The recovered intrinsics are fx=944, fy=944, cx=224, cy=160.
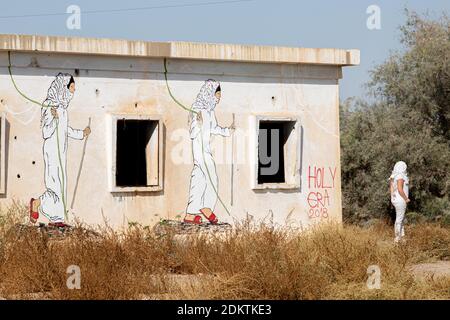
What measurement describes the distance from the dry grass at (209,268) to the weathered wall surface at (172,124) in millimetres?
1875

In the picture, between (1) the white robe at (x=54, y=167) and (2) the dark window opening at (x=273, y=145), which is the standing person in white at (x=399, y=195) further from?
(1) the white robe at (x=54, y=167)

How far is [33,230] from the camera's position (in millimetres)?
12594

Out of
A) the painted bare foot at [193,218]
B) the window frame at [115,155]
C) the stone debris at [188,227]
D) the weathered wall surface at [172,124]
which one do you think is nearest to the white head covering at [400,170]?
the weathered wall surface at [172,124]

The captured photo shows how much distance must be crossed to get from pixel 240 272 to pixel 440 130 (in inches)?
459

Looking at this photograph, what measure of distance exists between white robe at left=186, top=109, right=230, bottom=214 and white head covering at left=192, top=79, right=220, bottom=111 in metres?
0.09

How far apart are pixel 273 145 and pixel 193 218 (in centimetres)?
217

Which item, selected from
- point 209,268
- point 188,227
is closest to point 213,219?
point 188,227

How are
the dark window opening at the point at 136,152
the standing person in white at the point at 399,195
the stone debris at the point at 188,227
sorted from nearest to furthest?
the stone debris at the point at 188,227, the dark window opening at the point at 136,152, the standing person in white at the point at 399,195

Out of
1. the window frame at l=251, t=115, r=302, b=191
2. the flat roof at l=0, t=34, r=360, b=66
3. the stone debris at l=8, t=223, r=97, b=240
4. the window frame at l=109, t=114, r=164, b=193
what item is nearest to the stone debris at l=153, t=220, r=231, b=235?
the window frame at l=109, t=114, r=164, b=193

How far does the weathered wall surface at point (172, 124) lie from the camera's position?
14.3 m

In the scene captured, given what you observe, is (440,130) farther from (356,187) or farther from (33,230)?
(33,230)

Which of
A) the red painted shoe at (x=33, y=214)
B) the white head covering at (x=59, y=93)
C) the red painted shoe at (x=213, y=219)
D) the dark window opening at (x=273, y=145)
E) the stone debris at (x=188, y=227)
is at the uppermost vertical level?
the white head covering at (x=59, y=93)

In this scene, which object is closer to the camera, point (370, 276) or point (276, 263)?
point (276, 263)
